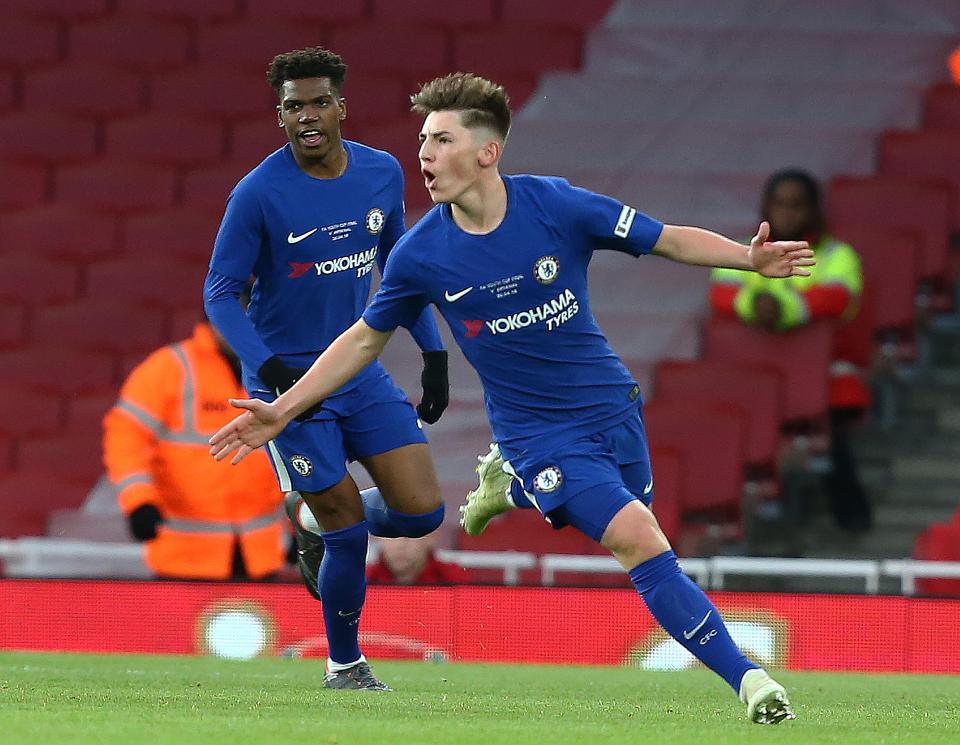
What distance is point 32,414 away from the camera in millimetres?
12625

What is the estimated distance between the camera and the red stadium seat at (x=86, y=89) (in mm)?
14906

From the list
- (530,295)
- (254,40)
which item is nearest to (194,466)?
(530,295)

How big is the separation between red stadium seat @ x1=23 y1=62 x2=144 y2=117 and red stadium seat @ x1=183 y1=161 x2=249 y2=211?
3.49ft

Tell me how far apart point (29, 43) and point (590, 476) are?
10.3m

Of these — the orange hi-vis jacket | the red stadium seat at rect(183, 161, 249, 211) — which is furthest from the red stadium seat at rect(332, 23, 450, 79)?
the orange hi-vis jacket

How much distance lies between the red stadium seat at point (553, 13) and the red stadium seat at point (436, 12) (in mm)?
136

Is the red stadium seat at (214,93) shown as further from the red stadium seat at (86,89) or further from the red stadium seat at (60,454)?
the red stadium seat at (60,454)

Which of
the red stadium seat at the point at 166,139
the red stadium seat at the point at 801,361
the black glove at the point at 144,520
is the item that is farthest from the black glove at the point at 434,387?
the red stadium seat at the point at 166,139

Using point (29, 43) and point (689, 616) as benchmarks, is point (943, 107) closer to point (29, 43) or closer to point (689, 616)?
point (29, 43)

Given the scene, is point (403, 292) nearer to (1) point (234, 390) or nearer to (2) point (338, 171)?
(2) point (338, 171)

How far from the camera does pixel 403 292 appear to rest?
6242mm

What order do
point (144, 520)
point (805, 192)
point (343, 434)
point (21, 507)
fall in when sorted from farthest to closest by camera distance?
point (21, 507), point (805, 192), point (144, 520), point (343, 434)

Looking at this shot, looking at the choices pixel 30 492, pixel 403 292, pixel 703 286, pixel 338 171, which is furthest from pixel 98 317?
pixel 403 292

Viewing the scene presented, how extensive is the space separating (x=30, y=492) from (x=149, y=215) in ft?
8.76
